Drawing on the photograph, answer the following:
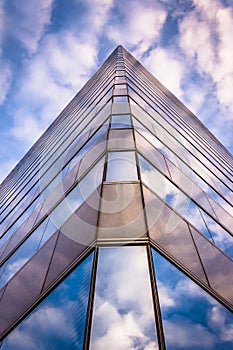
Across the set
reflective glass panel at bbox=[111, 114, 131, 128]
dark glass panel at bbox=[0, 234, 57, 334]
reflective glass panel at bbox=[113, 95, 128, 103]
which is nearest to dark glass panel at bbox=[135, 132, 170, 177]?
reflective glass panel at bbox=[111, 114, 131, 128]

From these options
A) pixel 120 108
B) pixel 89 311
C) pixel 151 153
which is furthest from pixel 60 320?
pixel 120 108

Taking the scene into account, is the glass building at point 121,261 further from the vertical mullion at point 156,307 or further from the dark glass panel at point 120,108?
the dark glass panel at point 120,108

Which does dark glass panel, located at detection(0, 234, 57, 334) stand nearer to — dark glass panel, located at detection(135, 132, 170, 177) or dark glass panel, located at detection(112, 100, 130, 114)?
dark glass panel, located at detection(135, 132, 170, 177)

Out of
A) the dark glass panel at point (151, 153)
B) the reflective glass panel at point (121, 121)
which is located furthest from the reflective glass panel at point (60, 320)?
the reflective glass panel at point (121, 121)

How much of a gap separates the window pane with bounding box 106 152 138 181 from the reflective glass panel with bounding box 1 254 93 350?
2253mm

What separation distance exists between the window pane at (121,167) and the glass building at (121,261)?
0.03 metres

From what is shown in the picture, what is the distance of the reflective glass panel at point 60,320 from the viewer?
4.02 m

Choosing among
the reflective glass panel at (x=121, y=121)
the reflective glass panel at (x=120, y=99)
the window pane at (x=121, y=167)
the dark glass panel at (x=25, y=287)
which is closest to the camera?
the dark glass panel at (x=25, y=287)

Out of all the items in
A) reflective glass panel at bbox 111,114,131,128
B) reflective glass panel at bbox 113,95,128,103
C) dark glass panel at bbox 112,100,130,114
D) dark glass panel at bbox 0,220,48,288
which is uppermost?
reflective glass panel at bbox 113,95,128,103

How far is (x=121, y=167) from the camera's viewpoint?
6.88m

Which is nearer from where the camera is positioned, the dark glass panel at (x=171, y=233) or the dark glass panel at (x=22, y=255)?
the dark glass panel at (x=171, y=233)

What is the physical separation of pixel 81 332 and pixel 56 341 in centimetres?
61

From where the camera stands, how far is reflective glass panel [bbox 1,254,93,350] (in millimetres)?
4020

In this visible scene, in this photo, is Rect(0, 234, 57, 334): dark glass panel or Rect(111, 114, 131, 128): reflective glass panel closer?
Rect(0, 234, 57, 334): dark glass panel
